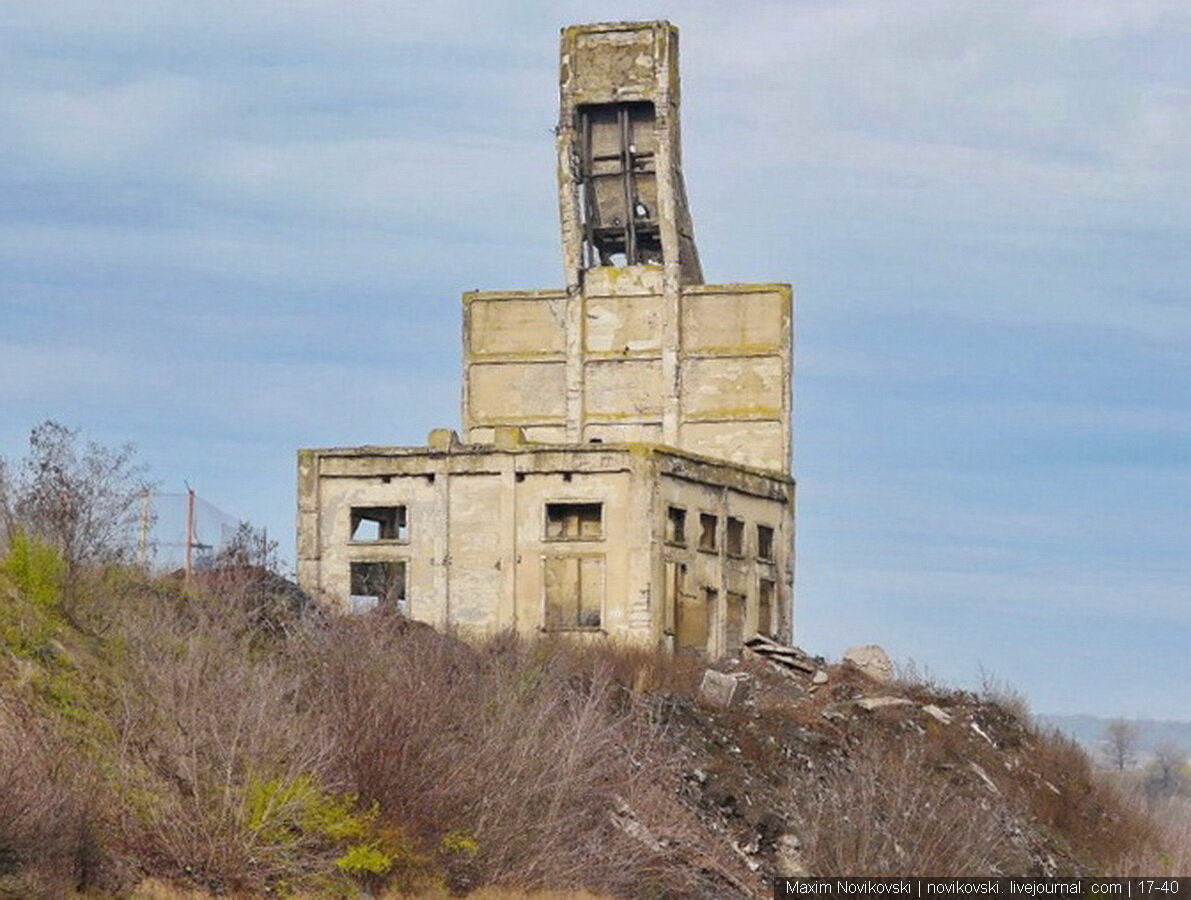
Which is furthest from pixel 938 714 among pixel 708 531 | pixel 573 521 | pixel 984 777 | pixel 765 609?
pixel 765 609

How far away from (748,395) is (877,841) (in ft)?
67.7

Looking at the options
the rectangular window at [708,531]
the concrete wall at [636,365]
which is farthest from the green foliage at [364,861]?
the concrete wall at [636,365]

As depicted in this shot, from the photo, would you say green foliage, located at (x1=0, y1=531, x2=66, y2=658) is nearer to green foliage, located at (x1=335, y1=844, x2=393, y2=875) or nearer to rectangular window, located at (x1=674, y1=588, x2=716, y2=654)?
green foliage, located at (x1=335, y1=844, x2=393, y2=875)

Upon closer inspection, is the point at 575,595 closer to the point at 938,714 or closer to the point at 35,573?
the point at 938,714

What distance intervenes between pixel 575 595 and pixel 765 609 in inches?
204

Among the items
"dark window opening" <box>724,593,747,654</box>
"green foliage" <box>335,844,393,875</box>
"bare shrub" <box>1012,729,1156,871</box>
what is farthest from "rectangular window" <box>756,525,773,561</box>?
"green foliage" <box>335,844,393,875</box>

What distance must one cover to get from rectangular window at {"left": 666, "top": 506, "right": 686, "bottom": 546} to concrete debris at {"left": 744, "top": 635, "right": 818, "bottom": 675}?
A: 7.15 ft

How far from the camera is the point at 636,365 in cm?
5569

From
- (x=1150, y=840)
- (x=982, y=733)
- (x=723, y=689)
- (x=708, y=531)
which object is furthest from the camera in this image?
(x=708, y=531)

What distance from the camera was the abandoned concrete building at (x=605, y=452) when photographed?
158 ft

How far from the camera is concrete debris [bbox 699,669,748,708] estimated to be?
136 ft

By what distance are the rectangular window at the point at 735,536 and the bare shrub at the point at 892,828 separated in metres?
13.2

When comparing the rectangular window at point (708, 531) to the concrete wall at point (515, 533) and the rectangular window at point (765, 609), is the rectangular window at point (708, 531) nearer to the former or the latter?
the concrete wall at point (515, 533)

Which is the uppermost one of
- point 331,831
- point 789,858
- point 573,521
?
point 573,521
